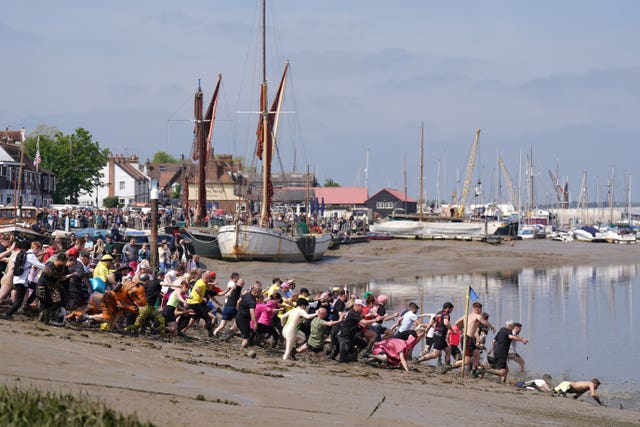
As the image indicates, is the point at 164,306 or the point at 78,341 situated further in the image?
the point at 164,306

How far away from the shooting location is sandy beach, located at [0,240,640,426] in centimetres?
1211

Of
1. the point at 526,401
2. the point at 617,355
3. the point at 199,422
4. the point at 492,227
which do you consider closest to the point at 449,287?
the point at 617,355

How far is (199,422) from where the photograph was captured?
10.9m

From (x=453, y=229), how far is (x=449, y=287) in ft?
155

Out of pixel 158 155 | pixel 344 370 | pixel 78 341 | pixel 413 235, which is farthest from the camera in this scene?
pixel 158 155

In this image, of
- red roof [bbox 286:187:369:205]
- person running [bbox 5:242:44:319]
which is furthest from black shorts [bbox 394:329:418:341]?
red roof [bbox 286:187:369:205]

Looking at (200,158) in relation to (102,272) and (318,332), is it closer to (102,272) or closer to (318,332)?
(102,272)

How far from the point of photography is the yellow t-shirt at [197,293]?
71.3ft

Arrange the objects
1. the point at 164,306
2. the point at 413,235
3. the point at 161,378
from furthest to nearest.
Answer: the point at 413,235 < the point at 164,306 < the point at 161,378

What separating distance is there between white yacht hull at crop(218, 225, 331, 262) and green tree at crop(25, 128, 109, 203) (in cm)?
4396

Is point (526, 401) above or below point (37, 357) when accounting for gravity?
below

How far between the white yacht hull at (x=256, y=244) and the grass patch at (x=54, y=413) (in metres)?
41.7

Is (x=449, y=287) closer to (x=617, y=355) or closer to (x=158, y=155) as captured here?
(x=617, y=355)

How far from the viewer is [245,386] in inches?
574
